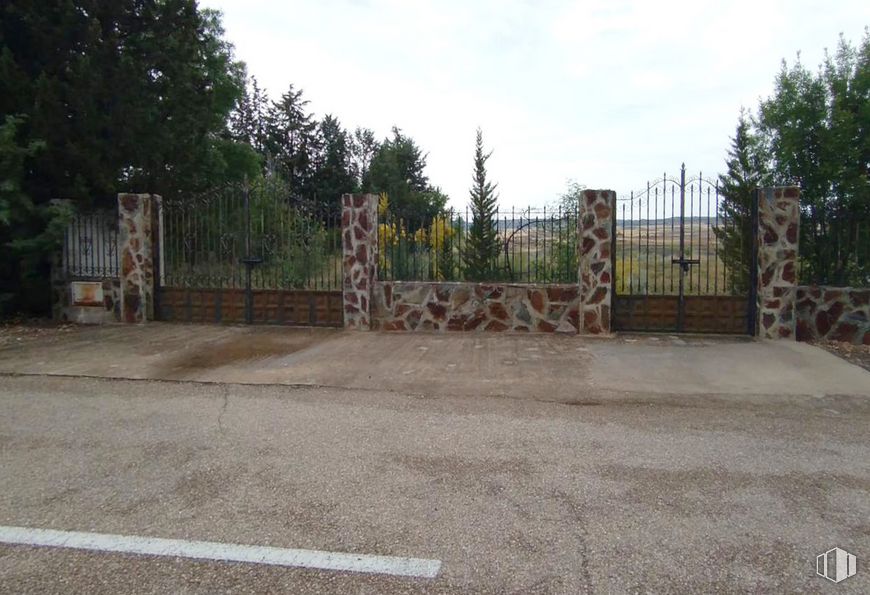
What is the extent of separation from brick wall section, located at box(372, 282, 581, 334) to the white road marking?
287 inches

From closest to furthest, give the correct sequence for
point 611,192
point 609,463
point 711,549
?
point 711,549, point 609,463, point 611,192

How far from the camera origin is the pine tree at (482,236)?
36.1 ft

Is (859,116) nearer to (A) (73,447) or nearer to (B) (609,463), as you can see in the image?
(B) (609,463)

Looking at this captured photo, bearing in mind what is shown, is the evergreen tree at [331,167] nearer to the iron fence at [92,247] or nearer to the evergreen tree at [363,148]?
the evergreen tree at [363,148]

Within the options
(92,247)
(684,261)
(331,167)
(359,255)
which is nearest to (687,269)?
(684,261)

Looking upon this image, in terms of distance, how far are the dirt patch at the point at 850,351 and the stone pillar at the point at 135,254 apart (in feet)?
35.7

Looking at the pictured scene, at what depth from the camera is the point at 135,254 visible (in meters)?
11.3

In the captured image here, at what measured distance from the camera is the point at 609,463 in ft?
15.4

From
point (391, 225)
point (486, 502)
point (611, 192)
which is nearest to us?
point (486, 502)

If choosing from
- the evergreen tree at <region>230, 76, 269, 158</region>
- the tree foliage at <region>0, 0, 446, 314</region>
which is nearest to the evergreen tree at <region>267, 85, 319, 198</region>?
the evergreen tree at <region>230, 76, 269, 158</region>

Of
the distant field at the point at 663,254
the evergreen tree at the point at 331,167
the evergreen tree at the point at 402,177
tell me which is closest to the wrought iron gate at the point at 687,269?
the distant field at the point at 663,254

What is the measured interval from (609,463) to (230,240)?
27.9 feet

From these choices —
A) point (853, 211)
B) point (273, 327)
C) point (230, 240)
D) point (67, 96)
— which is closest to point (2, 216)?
point (67, 96)

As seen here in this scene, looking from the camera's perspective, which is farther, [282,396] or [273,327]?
[273,327]
